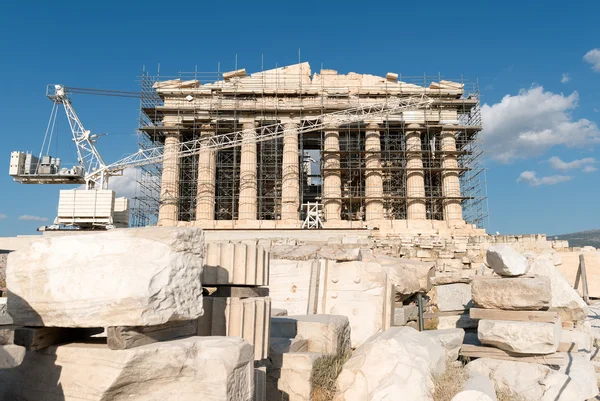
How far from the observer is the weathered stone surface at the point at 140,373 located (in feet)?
8.54

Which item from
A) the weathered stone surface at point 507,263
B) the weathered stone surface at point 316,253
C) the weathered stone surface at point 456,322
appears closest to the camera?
the weathered stone surface at point 507,263

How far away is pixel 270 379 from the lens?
13.1 ft

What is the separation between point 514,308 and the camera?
5867mm

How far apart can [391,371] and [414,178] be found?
2504cm

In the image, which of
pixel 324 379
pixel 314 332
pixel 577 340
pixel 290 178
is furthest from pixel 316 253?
pixel 290 178

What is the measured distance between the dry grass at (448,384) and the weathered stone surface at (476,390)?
0.06m

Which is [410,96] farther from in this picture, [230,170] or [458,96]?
[230,170]

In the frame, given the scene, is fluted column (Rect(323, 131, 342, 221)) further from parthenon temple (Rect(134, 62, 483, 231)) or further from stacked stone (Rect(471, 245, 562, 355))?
stacked stone (Rect(471, 245, 562, 355))

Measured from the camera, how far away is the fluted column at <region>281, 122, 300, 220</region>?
87.0ft

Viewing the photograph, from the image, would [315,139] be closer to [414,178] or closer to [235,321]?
[414,178]

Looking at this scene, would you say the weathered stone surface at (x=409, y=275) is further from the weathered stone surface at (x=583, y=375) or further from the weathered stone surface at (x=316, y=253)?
the weathered stone surface at (x=583, y=375)

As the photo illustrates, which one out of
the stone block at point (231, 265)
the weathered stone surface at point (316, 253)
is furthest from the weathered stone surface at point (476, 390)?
the weathered stone surface at point (316, 253)

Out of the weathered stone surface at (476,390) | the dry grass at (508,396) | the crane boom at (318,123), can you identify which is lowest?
the dry grass at (508,396)

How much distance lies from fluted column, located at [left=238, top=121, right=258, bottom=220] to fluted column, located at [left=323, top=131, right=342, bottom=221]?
4.48 meters
